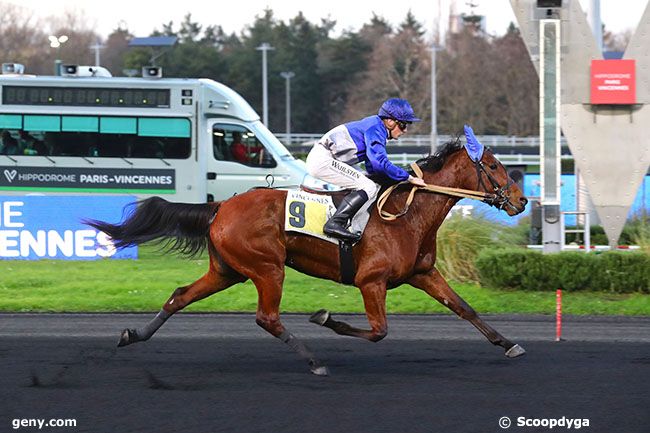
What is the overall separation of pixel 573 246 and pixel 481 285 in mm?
1715

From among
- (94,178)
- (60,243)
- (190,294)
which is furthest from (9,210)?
(190,294)

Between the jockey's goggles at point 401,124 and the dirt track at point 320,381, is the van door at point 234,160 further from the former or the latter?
the jockey's goggles at point 401,124

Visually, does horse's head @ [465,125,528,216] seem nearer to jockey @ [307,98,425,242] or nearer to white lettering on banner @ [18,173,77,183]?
jockey @ [307,98,425,242]

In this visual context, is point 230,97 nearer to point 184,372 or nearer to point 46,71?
point 184,372

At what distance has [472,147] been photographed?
8.51 m

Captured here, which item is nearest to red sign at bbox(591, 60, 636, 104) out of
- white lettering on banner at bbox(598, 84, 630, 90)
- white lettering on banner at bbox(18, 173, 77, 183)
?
white lettering on banner at bbox(598, 84, 630, 90)

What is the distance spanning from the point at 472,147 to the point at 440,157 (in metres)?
0.28

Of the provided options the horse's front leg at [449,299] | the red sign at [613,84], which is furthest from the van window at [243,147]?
the horse's front leg at [449,299]

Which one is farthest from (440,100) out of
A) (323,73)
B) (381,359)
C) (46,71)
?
(381,359)

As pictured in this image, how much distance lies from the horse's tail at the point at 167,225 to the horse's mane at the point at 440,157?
1705 millimetres

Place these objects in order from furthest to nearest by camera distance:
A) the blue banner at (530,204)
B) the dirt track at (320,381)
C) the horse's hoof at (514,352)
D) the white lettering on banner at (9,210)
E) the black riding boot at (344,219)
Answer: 1. the white lettering on banner at (9,210)
2. the blue banner at (530,204)
3. the horse's hoof at (514,352)
4. the black riding boot at (344,219)
5. the dirt track at (320,381)

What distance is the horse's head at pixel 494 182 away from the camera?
8508mm

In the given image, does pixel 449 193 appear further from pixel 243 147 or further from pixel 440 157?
pixel 243 147

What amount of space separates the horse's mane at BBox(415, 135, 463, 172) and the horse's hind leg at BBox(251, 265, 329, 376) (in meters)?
1.45
